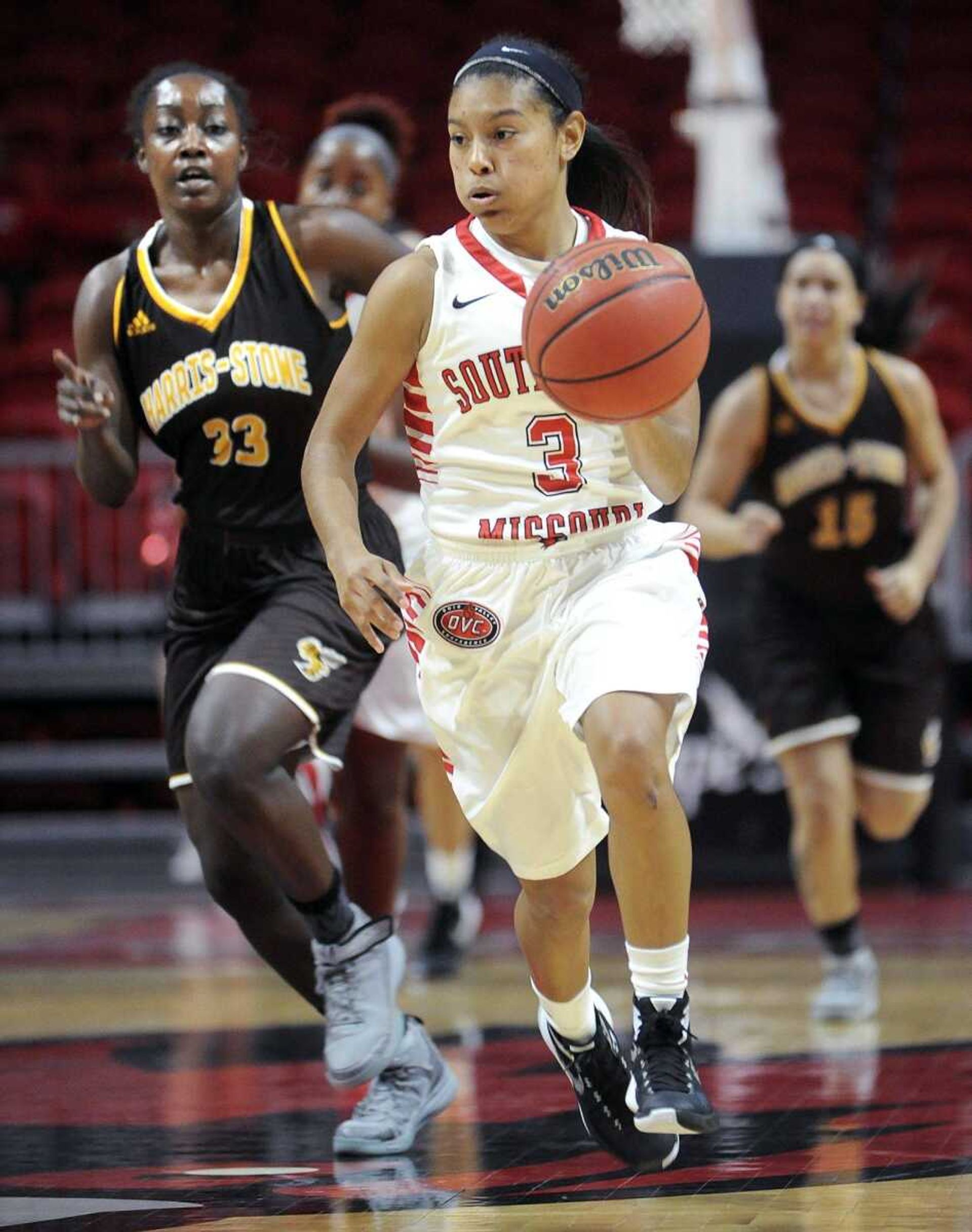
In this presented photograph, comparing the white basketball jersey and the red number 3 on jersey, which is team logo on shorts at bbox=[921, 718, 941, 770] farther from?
the red number 3 on jersey

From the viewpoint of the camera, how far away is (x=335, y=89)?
13.6 meters

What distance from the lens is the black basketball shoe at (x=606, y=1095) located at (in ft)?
11.0

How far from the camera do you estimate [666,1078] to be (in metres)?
3.08

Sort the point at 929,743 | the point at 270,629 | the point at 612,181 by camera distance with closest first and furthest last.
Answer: the point at 612,181, the point at 270,629, the point at 929,743

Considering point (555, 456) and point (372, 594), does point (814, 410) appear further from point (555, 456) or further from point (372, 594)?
point (372, 594)

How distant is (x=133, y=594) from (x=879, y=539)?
167 inches

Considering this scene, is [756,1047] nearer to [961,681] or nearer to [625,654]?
[625,654]

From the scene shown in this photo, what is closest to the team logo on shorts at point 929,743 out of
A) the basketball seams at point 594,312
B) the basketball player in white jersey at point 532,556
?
the basketball player in white jersey at point 532,556

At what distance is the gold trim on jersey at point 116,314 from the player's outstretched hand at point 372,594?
1.06 m

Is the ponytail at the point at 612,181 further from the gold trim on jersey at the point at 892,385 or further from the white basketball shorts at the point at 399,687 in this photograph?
the gold trim on jersey at the point at 892,385

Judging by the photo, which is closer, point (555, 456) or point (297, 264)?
point (555, 456)

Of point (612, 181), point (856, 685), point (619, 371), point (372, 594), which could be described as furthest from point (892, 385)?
point (372, 594)

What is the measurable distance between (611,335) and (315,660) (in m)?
0.99

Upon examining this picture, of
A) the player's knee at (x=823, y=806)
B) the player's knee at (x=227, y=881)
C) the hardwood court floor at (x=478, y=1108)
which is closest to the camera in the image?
the hardwood court floor at (x=478, y=1108)
